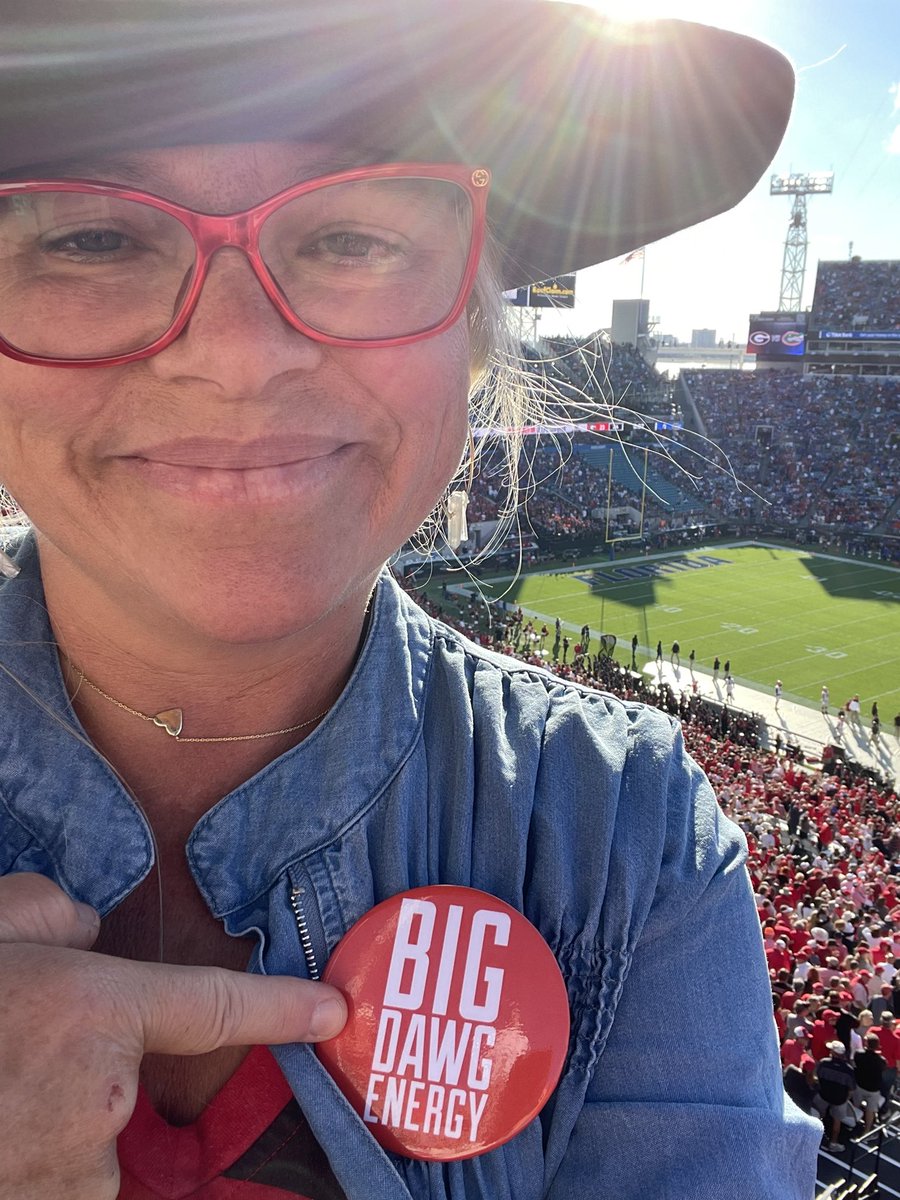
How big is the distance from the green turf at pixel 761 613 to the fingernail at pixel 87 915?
829 inches

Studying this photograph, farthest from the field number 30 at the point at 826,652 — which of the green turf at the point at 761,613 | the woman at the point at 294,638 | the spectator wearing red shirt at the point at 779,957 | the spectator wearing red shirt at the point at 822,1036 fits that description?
the woman at the point at 294,638

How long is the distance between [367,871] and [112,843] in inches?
14.6

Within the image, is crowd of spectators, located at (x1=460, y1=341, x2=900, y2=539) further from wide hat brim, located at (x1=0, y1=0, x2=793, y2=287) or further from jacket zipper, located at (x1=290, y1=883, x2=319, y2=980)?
jacket zipper, located at (x1=290, y1=883, x2=319, y2=980)

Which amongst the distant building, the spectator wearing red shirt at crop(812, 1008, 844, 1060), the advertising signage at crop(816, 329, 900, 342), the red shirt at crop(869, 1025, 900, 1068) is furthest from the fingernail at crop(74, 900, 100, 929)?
the distant building

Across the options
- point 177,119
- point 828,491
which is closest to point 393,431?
point 177,119

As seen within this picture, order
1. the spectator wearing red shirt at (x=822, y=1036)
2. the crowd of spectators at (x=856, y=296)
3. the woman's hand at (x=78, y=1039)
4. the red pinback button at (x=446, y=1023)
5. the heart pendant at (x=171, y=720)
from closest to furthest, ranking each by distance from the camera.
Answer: the woman's hand at (x=78, y=1039) < the red pinback button at (x=446, y=1023) < the heart pendant at (x=171, y=720) < the spectator wearing red shirt at (x=822, y=1036) < the crowd of spectators at (x=856, y=296)

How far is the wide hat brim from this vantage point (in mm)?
937

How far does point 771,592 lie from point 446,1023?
30.7m

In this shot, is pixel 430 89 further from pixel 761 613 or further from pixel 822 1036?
pixel 761 613

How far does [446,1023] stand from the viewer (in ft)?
3.94

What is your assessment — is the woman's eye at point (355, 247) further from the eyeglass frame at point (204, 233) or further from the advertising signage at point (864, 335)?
the advertising signage at point (864, 335)

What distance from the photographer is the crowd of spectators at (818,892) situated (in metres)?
6.61

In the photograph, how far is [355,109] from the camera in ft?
3.45

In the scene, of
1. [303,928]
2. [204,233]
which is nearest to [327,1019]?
[303,928]
